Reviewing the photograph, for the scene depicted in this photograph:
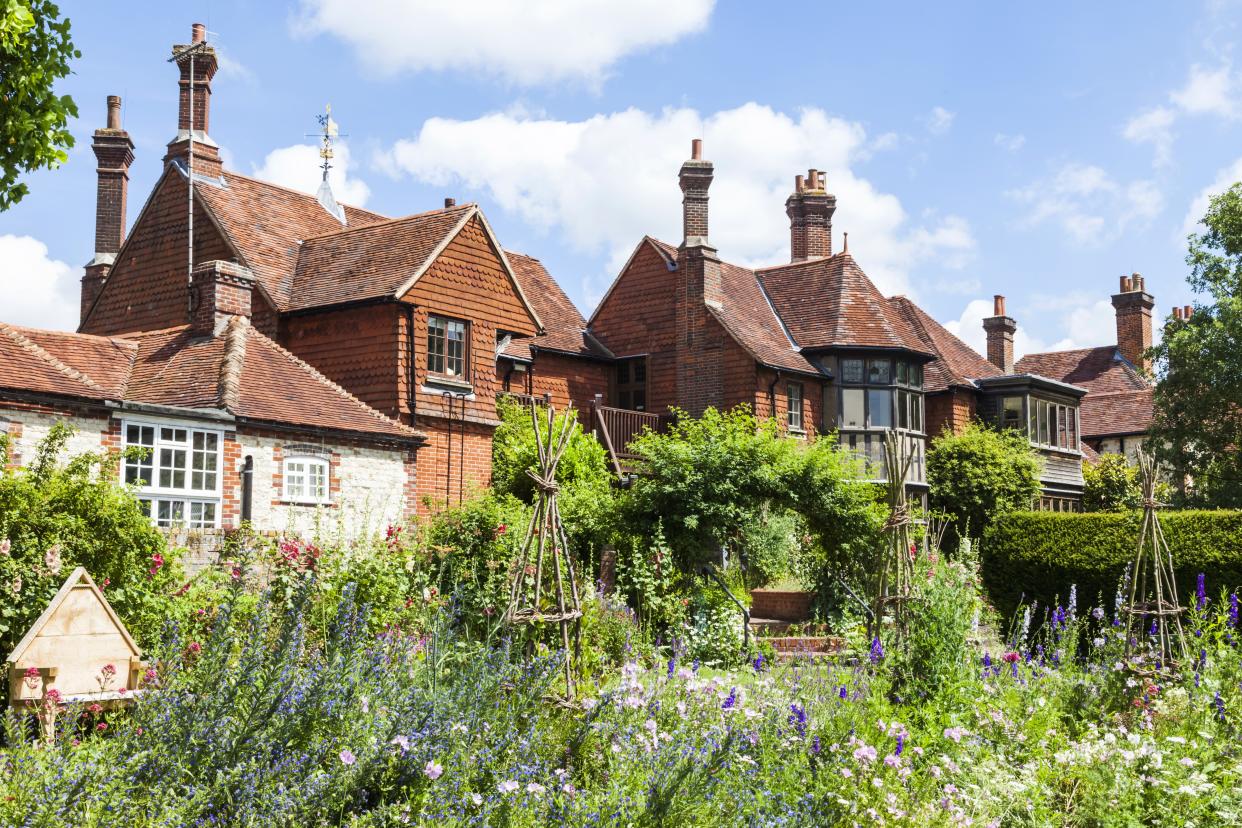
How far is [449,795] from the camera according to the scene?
17.9 feet

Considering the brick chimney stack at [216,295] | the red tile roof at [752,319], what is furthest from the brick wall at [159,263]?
the red tile roof at [752,319]

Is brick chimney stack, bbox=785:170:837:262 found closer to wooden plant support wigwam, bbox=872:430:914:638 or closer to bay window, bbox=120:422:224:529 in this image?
bay window, bbox=120:422:224:529

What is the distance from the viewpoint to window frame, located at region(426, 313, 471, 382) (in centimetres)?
2280

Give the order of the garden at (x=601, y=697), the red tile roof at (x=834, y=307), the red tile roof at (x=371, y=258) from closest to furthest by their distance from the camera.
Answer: the garden at (x=601, y=697) < the red tile roof at (x=371, y=258) < the red tile roof at (x=834, y=307)

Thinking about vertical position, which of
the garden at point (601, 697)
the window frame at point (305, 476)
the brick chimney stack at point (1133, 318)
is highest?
the brick chimney stack at point (1133, 318)

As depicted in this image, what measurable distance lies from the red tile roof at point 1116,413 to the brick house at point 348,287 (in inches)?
1036

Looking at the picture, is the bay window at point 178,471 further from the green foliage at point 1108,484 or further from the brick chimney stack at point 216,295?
the green foliage at point 1108,484

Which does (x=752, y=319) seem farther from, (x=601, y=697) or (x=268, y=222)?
(x=601, y=697)

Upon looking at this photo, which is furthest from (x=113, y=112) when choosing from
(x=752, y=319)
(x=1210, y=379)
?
(x=1210, y=379)

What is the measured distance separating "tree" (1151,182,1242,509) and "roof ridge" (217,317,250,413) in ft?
77.6

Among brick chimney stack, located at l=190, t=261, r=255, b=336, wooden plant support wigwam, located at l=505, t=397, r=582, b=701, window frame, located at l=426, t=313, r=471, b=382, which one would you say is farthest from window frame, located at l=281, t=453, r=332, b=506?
wooden plant support wigwam, located at l=505, t=397, r=582, b=701

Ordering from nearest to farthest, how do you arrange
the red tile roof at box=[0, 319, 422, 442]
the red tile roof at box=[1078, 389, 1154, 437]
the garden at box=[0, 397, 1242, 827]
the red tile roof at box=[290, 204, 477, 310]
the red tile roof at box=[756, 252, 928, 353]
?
the garden at box=[0, 397, 1242, 827] → the red tile roof at box=[0, 319, 422, 442] → the red tile roof at box=[290, 204, 477, 310] → the red tile roof at box=[756, 252, 928, 353] → the red tile roof at box=[1078, 389, 1154, 437]

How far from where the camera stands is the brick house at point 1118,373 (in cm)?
4434

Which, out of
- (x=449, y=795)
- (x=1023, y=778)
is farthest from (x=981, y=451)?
(x=449, y=795)
